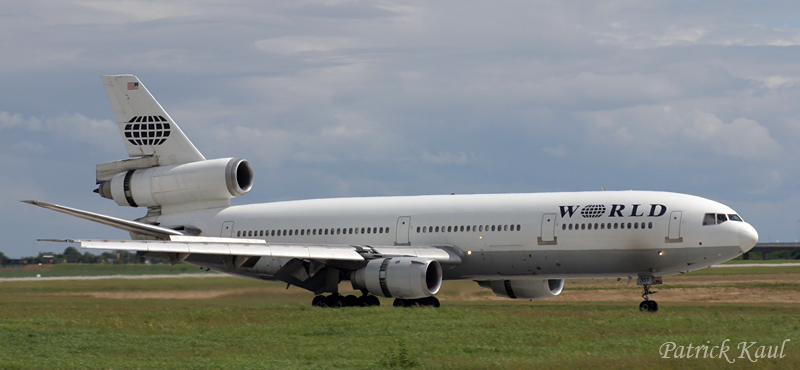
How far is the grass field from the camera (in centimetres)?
1711

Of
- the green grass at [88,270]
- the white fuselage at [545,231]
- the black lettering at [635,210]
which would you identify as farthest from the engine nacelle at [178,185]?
the black lettering at [635,210]

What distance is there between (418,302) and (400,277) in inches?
113

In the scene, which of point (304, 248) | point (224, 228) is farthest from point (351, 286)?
point (224, 228)

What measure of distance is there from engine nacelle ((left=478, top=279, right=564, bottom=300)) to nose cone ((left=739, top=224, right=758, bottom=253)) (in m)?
7.82

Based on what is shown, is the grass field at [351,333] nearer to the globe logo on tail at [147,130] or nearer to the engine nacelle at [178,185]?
the engine nacelle at [178,185]

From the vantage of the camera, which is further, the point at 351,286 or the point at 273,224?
the point at 273,224

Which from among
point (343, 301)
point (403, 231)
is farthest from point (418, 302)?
point (403, 231)

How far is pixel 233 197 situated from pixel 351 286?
7830 millimetres

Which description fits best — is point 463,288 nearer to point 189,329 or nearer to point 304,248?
point 304,248

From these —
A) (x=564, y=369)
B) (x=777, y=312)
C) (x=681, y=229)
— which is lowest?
(x=564, y=369)

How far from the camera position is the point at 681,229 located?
97.2 ft

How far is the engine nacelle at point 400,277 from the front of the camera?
1182 inches

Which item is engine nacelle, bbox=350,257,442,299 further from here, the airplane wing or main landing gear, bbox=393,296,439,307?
main landing gear, bbox=393,296,439,307

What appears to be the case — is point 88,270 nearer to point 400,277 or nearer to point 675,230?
point 400,277
